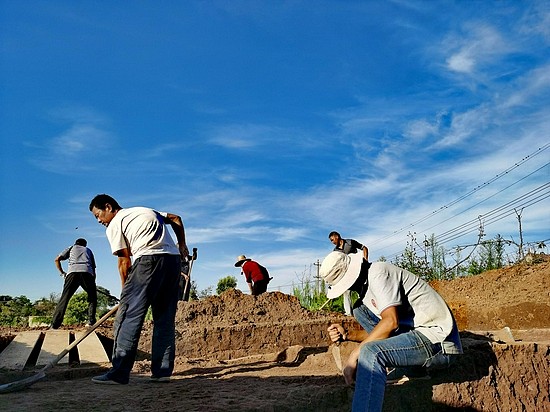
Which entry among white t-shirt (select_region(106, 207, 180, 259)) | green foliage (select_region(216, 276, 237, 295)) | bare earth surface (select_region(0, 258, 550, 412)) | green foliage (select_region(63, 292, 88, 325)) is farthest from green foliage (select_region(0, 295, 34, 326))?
white t-shirt (select_region(106, 207, 180, 259))

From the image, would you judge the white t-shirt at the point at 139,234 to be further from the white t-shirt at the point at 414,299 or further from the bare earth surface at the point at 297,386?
the white t-shirt at the point at 414,299

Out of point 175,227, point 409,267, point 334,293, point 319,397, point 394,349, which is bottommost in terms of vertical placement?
point 319,397

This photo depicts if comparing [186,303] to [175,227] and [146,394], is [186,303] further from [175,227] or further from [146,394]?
[146,394]

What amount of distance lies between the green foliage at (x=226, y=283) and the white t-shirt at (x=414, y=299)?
1541 centimetres

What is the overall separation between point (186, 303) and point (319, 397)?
23.8ft

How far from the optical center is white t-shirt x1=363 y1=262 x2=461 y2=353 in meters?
3.34

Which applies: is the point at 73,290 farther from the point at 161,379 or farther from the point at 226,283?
the point at 226,283

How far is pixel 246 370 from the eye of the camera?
5.70m

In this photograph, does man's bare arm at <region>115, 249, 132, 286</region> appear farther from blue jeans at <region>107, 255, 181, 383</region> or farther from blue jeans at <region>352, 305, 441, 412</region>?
blue jeans at <region>352, 305, 441, 412</region>

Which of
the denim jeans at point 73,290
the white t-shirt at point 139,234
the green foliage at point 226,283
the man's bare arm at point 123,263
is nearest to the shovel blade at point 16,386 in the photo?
the man's bare arm at point 123,263

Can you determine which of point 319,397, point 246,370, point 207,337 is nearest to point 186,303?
point 207,337

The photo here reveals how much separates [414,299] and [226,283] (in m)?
15.7

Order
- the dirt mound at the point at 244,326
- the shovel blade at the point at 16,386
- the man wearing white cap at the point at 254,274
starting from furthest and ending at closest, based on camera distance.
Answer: the man wearing white cap at the point at 254,274
the dirt mound at the point at 244,326
the shovel blade at the point at 16,386

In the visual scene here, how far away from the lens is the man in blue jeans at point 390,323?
320 cm
